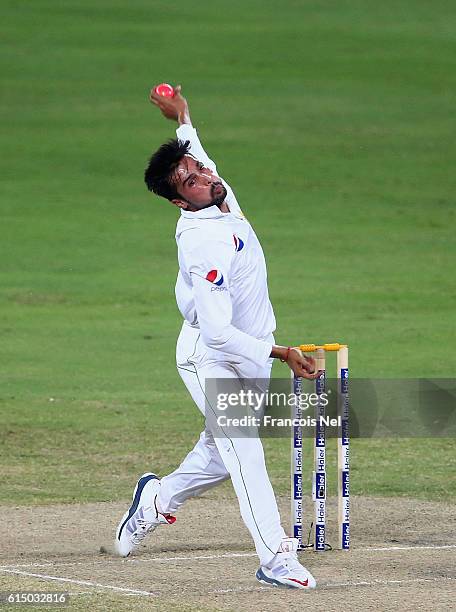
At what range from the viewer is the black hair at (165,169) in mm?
7668

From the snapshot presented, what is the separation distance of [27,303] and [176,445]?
868 cm

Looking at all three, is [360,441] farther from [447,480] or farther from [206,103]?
[206,103]

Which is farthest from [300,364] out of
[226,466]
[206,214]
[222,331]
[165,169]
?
[165,169]

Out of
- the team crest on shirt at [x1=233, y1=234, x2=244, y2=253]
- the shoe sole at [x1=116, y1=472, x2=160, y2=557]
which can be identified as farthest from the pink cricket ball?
the shoe sole at [x1=116, y1=472, x2=160, y2=557]

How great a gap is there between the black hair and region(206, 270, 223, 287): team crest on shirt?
1.85 feet

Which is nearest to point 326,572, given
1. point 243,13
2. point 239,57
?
point 239,57

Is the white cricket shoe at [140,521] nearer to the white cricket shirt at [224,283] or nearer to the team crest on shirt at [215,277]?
the white cricket shirt at [224,283]

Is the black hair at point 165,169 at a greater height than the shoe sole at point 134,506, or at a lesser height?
greater

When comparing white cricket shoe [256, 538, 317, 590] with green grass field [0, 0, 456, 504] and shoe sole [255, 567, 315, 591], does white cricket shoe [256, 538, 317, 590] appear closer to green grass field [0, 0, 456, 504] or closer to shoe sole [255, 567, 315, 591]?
shoe sole [255, 567, 315, 591]

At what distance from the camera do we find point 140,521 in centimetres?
826

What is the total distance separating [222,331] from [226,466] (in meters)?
0.76

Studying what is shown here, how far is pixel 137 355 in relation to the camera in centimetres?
1727

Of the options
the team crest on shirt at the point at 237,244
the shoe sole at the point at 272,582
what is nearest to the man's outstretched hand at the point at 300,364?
the team crest on shirt at the point at 237,244

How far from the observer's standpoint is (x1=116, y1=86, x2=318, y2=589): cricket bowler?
24.1 feet
